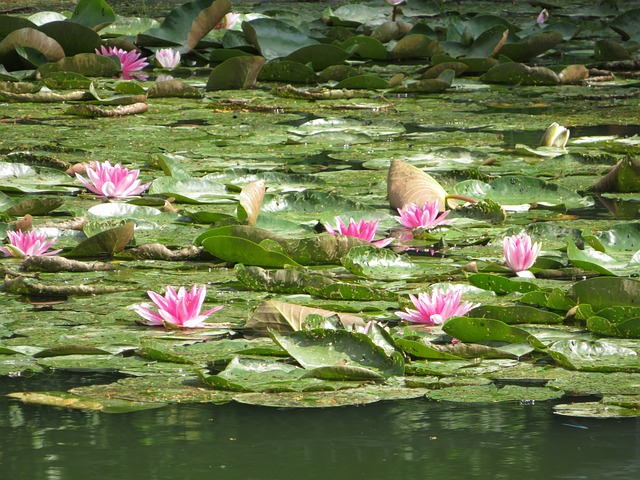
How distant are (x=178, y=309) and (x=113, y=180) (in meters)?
1.19

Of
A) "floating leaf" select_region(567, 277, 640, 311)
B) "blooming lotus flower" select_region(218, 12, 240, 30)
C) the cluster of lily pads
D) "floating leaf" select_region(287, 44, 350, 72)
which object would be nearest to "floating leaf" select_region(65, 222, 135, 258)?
the cluster of lily pads

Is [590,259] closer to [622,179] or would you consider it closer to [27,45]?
[622,179]

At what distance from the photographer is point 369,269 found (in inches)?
98.0

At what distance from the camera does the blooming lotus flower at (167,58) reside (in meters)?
5.95

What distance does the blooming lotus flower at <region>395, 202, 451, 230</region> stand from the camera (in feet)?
9.36

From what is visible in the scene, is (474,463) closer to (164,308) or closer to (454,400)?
(454,400)

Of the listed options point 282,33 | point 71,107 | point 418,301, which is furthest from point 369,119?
point 418,301

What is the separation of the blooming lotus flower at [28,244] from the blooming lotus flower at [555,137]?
197cm

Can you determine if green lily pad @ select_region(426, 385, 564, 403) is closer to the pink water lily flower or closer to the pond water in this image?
the pond water

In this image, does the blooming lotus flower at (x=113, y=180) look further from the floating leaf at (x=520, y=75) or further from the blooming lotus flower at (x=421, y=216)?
the floating leaf at (x=520, y=75)

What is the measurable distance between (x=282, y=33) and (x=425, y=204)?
11.0 feet

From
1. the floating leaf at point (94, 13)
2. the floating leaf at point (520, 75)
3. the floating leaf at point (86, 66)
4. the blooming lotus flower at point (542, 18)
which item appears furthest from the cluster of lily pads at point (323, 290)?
the blooming lotus flower at point (542, 18)

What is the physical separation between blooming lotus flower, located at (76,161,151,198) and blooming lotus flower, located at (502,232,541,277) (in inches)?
46.4

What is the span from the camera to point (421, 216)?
2854mm
